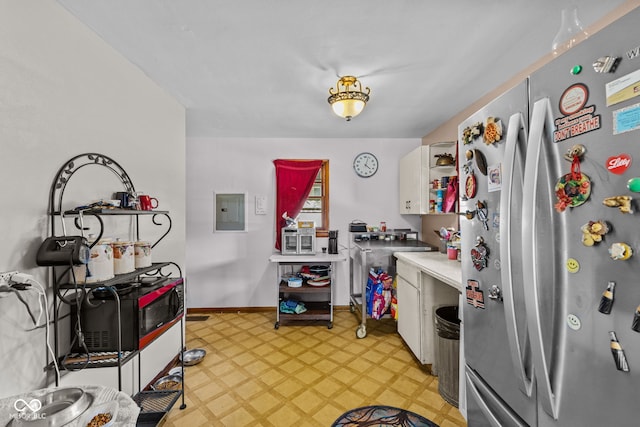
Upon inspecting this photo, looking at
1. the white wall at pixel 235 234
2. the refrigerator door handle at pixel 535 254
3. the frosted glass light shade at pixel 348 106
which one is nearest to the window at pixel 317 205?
the white wall at pixel 235 234

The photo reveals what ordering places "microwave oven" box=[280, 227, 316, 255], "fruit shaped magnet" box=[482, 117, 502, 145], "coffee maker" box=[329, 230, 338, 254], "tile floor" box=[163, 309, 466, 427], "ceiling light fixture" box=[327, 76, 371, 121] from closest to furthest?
"fruit shaped magnet" box=[482, 117, 502, 145] → "tile floor" box=[163, 309, 466, 427] → "ceiling light fixture" box=[327, 76, 371, 121] → "microwave oven" box=[280, 227, 316, 255] → "coffee maker" box=[329, 230, 338, 254]

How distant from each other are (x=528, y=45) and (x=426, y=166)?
132 centimetres

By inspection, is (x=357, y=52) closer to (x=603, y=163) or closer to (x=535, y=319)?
(x=603, y=163)

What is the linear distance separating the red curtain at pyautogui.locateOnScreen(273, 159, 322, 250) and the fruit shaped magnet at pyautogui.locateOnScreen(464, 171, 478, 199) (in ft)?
8.02

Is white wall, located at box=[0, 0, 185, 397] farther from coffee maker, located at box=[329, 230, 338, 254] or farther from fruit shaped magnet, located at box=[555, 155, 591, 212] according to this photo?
coffee maker, located at box=[329, 230, 338, 254]

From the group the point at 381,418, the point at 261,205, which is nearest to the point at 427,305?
the point at 381,418

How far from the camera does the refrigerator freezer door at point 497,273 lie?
915 millimetres

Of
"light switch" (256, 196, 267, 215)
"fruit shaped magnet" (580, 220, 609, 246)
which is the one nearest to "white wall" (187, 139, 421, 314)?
"light switch" (256, 196, 267, 215)

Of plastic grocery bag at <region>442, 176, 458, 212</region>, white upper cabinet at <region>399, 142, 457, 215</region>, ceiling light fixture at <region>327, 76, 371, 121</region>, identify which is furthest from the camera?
white upper cabinet at <region>399, 142, 457, 215</region>

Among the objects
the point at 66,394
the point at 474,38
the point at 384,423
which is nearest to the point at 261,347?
the point at 384,423

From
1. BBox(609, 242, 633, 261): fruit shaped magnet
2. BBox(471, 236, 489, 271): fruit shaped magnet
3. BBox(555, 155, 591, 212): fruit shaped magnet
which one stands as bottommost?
BBox(471, 236, 489, 271): fruit shaped magnet

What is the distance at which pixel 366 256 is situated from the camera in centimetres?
294

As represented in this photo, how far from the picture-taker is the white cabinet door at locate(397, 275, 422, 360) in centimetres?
222

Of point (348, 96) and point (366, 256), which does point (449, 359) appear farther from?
point (348, 96)
